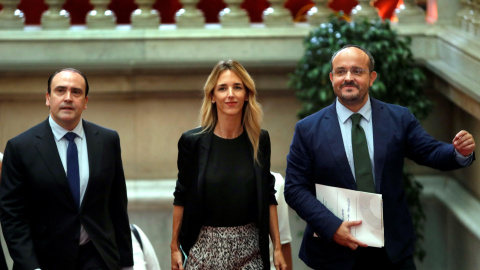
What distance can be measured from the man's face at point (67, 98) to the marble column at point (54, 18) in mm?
2797

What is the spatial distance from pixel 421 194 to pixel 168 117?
2158 millimetres

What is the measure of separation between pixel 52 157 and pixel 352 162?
58.8 inches

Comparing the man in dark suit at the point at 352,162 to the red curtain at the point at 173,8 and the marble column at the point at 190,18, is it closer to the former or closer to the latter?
the marble column at the point at 190,18

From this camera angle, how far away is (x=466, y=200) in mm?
6898

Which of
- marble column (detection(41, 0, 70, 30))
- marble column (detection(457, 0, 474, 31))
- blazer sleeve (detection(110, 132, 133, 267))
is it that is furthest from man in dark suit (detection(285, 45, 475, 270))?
marble column (detection(41, 0, 70, 30))

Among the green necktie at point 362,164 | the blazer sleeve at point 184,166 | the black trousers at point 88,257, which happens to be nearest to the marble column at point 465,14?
the green necktie at point 362,164

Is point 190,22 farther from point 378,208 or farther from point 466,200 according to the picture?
point 378,208

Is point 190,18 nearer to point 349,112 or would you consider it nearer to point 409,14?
point 409,14

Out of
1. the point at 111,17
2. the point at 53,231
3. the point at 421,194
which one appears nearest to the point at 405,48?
the point at 421,194

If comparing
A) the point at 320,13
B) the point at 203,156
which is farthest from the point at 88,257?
the point at 320,13

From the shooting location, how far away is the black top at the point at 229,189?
14.7 feet

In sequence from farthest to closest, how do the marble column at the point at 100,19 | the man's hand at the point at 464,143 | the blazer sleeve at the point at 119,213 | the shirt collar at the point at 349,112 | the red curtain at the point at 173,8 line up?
1. the red curtain at the point at 173,8
2. the marble column at the point at 100,19
3. the blazer sleeve at the point at 119,213
4. the shirt collar at the point at 349,112
5. the man's hand at the point at 464,143

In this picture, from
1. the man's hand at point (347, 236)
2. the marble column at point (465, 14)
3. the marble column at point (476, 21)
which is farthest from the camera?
the marble column at point (465, 14)

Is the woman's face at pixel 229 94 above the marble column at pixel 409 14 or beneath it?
beneath
